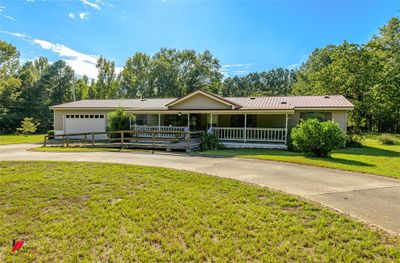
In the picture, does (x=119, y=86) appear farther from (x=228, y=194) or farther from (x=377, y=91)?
(x=228, y=194)

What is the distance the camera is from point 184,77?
43281 mm

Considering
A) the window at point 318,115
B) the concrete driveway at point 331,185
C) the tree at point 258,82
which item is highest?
the tree at point 258,82

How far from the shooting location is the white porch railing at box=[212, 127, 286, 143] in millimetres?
15055

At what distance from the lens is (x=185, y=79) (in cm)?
4303

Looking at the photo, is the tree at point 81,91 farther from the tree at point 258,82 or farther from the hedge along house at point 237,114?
the tree at point 258,82

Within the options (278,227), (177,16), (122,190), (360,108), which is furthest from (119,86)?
(278,227)

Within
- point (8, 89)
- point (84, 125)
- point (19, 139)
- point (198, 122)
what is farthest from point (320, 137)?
point (8, 89)

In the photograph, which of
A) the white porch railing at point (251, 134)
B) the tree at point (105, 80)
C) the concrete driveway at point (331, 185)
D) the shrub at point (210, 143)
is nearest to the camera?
the concrete driveway at point (331, 185)

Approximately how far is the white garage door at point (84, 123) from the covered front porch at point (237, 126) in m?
3.90

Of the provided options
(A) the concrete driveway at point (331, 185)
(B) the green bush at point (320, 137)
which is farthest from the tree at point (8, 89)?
(B) the green bush at point (320, 137)

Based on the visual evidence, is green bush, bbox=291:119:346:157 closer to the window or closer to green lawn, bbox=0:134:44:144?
the window

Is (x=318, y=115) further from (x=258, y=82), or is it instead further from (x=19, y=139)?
(x=258, y=82)

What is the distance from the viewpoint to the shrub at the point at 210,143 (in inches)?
565

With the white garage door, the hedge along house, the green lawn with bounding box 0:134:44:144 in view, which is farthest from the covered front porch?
the green lawn with bounding box 0:134:44:144
